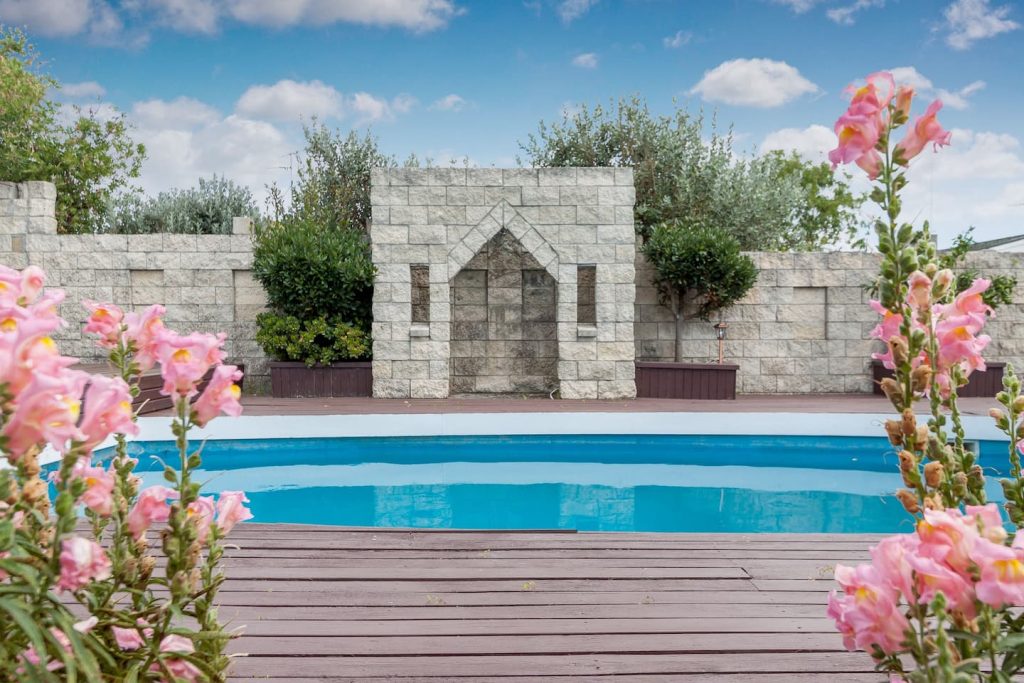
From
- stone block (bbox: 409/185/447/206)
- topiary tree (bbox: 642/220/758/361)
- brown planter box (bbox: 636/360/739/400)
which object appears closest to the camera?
stone block (bbox: 409/185/447/206)

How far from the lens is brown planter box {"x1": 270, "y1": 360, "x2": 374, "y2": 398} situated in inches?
371

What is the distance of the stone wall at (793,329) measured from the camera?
10.4m

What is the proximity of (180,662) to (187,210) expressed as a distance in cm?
1298

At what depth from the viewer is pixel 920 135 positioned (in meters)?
1.18

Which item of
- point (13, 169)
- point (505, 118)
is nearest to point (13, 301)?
point (505, 118)

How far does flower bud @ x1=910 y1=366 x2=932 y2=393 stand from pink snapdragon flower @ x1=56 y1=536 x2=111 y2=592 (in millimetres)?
1145

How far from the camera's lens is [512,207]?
923 centimetres

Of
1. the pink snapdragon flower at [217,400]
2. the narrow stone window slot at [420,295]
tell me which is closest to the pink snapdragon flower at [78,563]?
the pink snapdragon flower at [217,400]

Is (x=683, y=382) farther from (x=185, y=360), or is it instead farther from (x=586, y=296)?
(x=185, y=360)

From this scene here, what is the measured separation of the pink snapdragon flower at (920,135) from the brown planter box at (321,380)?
8.59 meters

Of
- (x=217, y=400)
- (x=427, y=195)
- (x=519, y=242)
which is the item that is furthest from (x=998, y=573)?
(x=427, y=195)

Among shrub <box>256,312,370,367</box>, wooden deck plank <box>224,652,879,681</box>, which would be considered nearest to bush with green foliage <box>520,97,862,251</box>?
shrub <box>256,312,370,367</box>

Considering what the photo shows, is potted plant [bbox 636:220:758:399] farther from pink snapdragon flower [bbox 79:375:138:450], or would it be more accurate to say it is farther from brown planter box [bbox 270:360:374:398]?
pink snapdragon flower [bbox 79:375:138:450]

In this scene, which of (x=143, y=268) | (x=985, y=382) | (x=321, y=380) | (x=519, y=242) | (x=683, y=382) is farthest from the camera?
(x=143, y=268)
